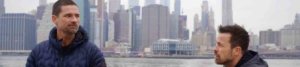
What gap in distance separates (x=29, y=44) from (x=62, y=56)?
5146 inches

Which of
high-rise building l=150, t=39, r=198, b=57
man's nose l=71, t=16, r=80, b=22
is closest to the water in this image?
high-rise building l=150, t=39, r=198, b=57

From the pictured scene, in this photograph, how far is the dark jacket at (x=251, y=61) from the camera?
355cm

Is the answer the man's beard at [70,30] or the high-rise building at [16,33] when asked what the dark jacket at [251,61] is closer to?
the man's beard at [70,30]

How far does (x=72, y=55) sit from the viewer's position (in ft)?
12.0

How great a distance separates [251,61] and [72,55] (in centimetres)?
100

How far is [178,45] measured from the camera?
128 metres

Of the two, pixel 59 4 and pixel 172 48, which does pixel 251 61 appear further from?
pixel 172 48

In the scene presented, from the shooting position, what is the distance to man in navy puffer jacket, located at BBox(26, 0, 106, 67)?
142 inches

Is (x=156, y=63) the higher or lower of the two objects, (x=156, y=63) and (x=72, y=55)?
the lower

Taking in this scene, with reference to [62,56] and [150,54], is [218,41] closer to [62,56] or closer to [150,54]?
[62,56]

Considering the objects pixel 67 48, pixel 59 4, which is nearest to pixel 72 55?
pixel 67 48

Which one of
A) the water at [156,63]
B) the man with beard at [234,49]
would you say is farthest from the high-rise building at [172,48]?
the man with beard at [234,49]

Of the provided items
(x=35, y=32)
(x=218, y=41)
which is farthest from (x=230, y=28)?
(x=35, y=32)

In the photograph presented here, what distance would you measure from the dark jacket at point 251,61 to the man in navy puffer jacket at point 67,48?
77cm
